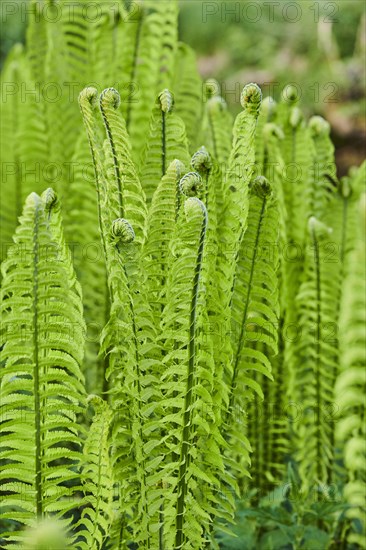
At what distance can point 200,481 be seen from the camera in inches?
41.1

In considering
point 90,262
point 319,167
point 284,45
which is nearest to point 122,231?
point 90,262

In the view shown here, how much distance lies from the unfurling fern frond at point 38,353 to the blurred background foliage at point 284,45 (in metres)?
4.41

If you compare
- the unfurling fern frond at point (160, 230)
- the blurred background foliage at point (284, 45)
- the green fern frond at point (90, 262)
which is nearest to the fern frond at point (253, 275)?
the unfurling fern frond at point (160, 230)

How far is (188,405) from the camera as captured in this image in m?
0.96

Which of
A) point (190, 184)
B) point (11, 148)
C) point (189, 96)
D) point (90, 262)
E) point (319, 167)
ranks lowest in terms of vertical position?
point (190, 184)

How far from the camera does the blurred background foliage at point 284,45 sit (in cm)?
549

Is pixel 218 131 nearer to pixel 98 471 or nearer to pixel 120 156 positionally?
pixel 120 156

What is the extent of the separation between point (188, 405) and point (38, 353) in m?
0.19

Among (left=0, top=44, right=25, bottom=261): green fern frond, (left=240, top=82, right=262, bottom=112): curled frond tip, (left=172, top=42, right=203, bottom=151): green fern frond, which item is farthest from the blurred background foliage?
(left=240, top=82, right=262, bottom=112): curled frond tip

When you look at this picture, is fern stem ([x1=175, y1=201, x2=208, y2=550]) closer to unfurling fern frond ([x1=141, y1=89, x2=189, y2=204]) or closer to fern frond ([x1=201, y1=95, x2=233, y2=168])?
unfurling fern frond ([x1=141, y1=89, x2=189, y2=204])

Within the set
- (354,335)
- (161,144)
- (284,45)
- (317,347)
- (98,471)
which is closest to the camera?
(354,335)

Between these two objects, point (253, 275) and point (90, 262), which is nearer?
point (253, 275)

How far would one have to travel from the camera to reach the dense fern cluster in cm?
93

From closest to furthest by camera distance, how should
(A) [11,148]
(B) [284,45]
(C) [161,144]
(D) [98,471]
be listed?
(D) [98,471], (C) [161,144], (A) [11,148], (B) [284,45]
